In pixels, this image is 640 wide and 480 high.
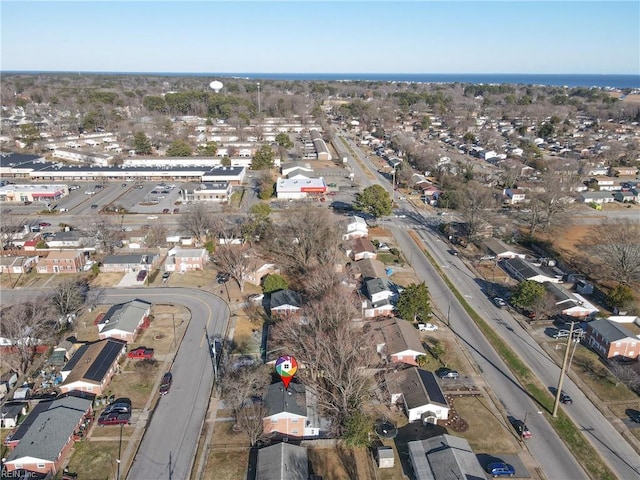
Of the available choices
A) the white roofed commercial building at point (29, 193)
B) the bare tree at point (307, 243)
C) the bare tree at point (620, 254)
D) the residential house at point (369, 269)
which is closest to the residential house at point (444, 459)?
the residential house at point (369, 269)

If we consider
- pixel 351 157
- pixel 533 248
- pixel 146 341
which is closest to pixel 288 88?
pixel 351 157

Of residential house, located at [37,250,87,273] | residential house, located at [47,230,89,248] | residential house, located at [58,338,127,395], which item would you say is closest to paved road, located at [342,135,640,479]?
residential house, located at [58,338,127,395]

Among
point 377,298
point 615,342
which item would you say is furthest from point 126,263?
point 615,342

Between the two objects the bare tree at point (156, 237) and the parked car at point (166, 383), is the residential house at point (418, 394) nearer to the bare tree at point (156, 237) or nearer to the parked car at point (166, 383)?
the parked car at point (166, 383)

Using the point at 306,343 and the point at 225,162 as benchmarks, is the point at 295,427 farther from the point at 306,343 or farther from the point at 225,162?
the point at 225,162

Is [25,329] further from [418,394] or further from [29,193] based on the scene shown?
[29,193]

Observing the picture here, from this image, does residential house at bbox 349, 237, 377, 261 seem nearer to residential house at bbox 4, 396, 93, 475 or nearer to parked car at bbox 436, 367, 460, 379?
parked car at bbox 436, 367, 460, 379

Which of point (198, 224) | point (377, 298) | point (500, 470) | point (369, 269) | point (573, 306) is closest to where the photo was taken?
point (500, 470)
